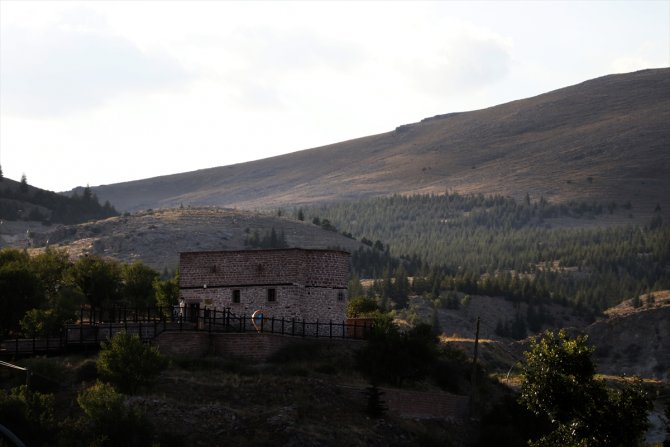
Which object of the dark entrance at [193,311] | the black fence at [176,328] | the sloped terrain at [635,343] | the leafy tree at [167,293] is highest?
the leafy tree at [167,293]

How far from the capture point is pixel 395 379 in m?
83.7

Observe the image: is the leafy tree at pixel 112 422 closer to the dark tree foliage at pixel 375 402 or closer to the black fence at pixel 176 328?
the black fence at pixel 176 328

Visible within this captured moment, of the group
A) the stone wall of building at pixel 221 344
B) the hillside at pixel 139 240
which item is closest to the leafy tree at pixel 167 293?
the stone wall of building at pixel 221 344

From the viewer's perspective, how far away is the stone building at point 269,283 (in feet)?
284

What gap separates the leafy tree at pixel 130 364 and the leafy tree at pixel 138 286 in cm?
2326

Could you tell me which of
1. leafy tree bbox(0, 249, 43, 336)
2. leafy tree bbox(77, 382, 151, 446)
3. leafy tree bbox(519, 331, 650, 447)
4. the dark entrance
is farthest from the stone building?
leafy tree bbox(519, 331, 650, 447)

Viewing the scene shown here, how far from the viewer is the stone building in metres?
86.6

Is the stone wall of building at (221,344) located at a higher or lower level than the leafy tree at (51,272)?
lower

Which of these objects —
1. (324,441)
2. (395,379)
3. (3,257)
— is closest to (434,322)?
(3,257)

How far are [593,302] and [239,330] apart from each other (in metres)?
122

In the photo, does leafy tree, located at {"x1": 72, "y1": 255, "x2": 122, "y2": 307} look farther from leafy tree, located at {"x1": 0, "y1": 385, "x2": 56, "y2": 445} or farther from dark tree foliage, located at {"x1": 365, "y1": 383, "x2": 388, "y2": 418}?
leafy tree, located at {"x1": 0, "y1": 385, "x2": 56, "y2": 445}

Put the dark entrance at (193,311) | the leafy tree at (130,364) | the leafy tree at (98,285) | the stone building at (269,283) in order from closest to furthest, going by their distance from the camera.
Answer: the leafy tree at (130,364) → the stone building at (269,283) → the dark entrance at (193,311) → the leafy tree at (98,285)

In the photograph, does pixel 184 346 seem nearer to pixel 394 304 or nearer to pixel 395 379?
pixel 395 379

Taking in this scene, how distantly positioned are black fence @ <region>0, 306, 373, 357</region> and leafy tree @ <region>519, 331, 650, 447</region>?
21.7m
